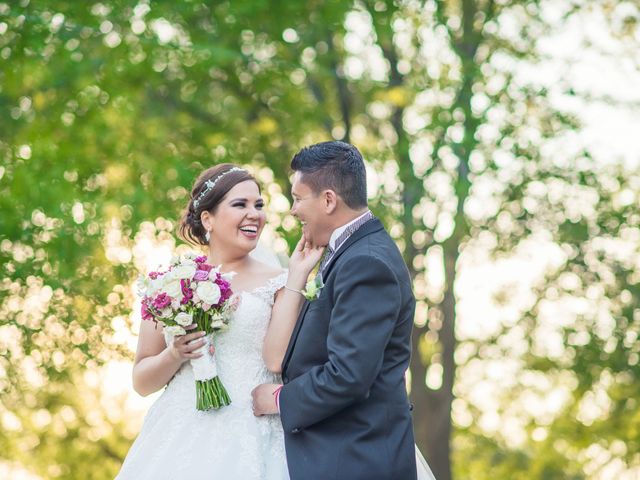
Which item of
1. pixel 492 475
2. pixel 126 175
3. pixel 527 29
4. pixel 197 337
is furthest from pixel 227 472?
pixel 492 475

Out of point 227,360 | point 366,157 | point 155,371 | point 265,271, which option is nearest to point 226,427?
point 227,360

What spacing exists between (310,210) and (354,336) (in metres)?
0.62

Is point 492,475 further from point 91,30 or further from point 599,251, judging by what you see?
point 91,30

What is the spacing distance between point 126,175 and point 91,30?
2.49m

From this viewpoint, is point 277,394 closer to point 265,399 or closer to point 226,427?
point 265,399

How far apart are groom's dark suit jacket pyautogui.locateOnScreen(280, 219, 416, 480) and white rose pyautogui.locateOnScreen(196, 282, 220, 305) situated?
1.35 feet

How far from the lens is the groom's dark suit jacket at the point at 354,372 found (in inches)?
154

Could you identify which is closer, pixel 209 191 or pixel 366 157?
pixel 209 191

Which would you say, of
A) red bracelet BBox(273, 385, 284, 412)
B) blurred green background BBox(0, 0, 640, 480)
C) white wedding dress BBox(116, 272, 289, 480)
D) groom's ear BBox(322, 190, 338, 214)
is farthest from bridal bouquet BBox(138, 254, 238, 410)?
blurred green background BBox(0, 0, 640, 480)

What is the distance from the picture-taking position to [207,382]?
472cm

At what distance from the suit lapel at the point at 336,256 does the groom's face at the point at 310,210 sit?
0.14 meters

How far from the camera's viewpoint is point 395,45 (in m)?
13.7

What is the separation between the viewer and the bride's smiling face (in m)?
5.04

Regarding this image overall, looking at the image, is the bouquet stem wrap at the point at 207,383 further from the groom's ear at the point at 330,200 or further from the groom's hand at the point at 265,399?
the groom's ear at the point at 330,200
